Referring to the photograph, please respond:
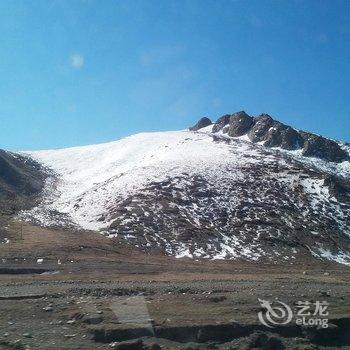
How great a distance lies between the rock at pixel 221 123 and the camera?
10444 centimetres

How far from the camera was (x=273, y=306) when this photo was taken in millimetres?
17328

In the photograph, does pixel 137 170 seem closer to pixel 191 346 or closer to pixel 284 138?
pixel 284 138

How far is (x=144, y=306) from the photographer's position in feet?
54.6

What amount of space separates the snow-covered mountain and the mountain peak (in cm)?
101

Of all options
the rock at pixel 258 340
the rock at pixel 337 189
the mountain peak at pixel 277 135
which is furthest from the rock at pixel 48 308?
the mountain peak at pixel 277 135

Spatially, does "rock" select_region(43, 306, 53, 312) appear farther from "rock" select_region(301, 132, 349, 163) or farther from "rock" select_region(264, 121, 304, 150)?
"rock" select_region(264, 121, 304, 150)

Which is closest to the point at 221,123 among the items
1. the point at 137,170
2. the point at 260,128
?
the point at 260,128

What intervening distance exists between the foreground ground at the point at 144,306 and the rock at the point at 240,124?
69.0 meters

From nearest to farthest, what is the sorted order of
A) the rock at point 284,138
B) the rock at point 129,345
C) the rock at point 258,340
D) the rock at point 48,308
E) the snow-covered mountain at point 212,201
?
the rock at point 129,345
the rock at point 258,340
the rock at point 48,308
the snow-covered mountain at point 212,201
the rock at point 284,138

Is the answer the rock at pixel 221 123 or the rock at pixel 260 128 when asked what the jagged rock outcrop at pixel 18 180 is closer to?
the rock at pixel 260 128

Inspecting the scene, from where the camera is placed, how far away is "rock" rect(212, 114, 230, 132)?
4112 inches

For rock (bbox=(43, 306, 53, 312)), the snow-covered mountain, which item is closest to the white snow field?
the snow-covered mountain

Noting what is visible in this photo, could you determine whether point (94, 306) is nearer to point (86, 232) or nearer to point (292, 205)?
point (86, 232)

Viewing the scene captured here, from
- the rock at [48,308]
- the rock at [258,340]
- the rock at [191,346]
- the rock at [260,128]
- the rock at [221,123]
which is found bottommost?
the rock at [191,346]
